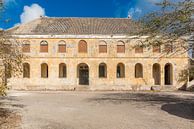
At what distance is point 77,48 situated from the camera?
38750 millimetres

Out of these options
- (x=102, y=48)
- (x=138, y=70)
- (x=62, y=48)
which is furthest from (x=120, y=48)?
(x=62, y=48)

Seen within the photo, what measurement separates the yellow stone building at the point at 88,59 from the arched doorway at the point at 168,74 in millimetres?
415

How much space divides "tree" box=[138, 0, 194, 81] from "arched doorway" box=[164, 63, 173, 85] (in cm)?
2096

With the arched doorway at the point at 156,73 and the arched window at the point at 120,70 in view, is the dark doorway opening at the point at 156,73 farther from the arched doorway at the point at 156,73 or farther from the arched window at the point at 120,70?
the arched window at the point at 120,70

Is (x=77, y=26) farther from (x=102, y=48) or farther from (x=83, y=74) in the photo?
(x=83, y=74)

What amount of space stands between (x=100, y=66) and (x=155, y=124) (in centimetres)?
2870

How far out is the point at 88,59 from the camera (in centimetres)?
3897

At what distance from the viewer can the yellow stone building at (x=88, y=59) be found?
126 ft

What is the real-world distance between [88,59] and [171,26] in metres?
22.1

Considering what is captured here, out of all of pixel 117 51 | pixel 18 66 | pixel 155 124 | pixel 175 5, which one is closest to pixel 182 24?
pixel 175 5

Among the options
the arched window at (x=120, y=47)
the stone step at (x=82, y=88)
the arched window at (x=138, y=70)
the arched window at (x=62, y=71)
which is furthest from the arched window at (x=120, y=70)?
the arched window at (x=62, y=71)

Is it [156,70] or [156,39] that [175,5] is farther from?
[156,70]

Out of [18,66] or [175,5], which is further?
[175,5]

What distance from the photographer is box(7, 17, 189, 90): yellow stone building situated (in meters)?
38.4
